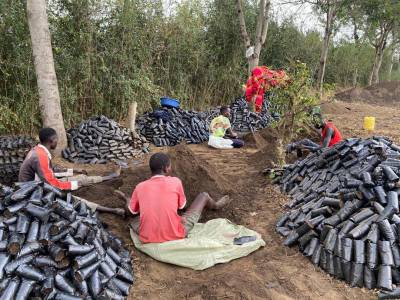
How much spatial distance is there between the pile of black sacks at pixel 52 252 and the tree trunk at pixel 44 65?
4068mm

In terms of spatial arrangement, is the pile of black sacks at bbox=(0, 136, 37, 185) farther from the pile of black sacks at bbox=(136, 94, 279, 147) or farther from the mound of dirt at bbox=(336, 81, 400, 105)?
the mound of dirt at bbox=(336, 81, 400, 105)

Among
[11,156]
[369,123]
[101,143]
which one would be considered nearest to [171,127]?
[101,143]

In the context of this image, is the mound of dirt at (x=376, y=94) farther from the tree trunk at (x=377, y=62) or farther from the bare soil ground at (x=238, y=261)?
the bare soil ground at (x=238, y=261)

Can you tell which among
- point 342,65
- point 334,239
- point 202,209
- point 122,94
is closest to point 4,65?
point 122,94

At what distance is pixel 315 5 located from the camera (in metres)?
15.2

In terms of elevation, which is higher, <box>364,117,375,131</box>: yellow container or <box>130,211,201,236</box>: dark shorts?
<box>364,117,375,131</box>: yellow container

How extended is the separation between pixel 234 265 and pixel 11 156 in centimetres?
474

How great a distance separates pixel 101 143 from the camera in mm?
8234

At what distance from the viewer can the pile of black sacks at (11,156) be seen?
668 cm

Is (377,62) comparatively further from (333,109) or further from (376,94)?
(333,109)

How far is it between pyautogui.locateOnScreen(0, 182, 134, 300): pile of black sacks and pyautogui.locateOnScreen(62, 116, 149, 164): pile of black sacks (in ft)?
13.4

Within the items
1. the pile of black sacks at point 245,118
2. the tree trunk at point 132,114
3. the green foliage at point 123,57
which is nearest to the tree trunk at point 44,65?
the green foliage at point 123,57

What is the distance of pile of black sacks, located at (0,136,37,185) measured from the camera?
21.9 feet

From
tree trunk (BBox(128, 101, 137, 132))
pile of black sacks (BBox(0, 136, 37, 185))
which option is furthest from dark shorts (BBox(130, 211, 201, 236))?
tree trunk (BBox(128, 101, 137, 132))
